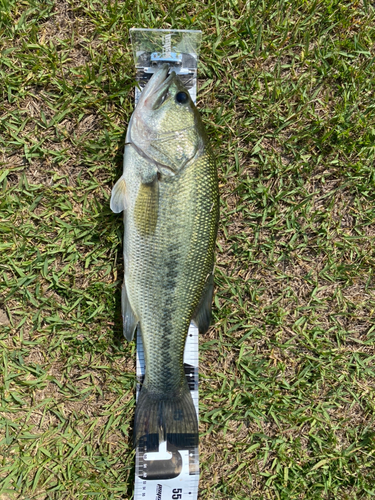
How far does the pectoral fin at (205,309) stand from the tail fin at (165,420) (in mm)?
482

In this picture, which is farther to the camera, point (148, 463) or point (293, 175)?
point (293, 175)

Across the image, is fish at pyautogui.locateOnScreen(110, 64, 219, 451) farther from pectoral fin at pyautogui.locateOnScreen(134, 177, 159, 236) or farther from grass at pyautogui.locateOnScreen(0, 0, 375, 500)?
grass at pyautogui.locateOnScreen(0, 0, 375, 500)

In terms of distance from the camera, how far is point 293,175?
9.70 ft

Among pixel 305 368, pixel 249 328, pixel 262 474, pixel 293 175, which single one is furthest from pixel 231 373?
pixel 293 175

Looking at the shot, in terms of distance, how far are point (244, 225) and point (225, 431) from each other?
164 cm

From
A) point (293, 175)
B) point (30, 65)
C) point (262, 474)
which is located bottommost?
point (262, 474)

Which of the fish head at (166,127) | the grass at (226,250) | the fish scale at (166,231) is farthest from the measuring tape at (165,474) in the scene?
the fish head at (166,127)

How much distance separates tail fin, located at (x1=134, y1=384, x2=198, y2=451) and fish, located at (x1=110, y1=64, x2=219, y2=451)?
0.06 m

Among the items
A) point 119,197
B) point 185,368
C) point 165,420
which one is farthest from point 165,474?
point 119,197

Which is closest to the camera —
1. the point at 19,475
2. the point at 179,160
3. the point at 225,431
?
the point at 179,160

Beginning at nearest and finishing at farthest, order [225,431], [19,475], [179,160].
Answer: [179,160] < [19,475] < [225,431]

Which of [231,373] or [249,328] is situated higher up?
[249,328]

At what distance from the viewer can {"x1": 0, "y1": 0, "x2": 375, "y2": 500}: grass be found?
2.70 metres

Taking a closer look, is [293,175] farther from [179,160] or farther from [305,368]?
[305,368]
